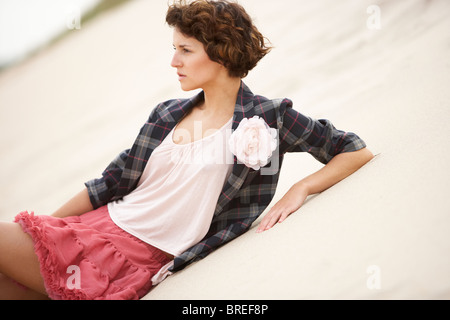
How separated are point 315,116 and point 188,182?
247 cm

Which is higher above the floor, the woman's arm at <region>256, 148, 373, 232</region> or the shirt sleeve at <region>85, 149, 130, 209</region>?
the shirt sleeve at <region>85, 149, 130, 209</region>

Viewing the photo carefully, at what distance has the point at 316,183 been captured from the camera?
2.06 meters

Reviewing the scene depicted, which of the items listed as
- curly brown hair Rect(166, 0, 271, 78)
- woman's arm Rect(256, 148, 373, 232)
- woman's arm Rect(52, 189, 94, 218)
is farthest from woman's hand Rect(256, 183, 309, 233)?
woman's arm Rect(52, 189, 94, 218)

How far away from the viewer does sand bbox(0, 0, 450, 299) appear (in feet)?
4.84

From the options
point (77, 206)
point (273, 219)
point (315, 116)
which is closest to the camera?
point (273, 219)

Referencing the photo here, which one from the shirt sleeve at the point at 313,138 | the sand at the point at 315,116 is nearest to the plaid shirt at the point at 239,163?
the shirt sleeve at the point at 313,138

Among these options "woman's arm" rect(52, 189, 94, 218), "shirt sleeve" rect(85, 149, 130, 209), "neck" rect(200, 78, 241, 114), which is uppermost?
"neck" rect(200, 78, 241, 114)

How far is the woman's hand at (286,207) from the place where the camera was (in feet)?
6.47

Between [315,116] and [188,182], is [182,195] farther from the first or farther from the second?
[315,116]

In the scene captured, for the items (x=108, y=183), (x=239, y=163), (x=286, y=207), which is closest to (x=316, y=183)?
(x=286, y=207)

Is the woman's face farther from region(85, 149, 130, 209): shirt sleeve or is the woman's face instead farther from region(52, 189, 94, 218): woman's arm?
region(52, 189, 94, 218): woman's arm

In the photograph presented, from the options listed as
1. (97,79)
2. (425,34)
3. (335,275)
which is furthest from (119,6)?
(335,275)

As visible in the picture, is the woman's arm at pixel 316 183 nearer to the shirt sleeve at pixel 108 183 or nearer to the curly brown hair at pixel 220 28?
the curly brown hair at pixel 220 28
